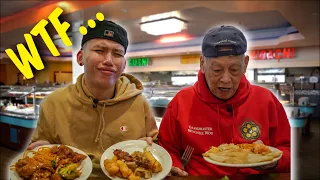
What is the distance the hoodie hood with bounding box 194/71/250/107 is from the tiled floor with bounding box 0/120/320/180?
2.88 metres

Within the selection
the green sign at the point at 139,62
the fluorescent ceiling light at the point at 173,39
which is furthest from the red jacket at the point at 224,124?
the green sign at the point at 139,62

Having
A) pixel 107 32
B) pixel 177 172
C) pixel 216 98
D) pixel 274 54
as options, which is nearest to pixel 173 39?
pixel 274 54

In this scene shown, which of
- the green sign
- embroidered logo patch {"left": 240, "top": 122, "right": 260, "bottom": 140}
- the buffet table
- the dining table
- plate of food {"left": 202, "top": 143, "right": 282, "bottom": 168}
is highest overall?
the green sign

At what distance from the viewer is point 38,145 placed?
1.25m

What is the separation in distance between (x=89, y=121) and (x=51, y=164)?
1.17ft

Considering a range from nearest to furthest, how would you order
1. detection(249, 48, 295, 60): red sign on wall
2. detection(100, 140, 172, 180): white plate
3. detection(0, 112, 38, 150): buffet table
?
detection(100, 140, 172, 180): white plate < detection(0, 112, 38, 150): buffet table < detection(249, 48, 295, 60): red sign on wall

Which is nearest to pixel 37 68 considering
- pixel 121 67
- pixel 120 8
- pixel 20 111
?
pixel 121 67

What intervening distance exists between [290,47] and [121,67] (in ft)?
30.5

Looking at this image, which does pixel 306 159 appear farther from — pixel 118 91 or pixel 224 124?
pixel 118 91

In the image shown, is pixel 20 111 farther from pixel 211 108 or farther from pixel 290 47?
pixel 290 47

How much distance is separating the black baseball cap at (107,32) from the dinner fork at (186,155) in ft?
2.04

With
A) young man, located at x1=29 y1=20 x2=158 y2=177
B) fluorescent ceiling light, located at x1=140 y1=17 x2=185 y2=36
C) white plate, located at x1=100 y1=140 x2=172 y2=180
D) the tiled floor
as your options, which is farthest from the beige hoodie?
fluorescent ceiling light, located at x1=140 y1=17 x2=185 y2=36

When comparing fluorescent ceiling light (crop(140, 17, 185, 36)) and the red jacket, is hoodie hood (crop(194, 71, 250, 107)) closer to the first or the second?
the red jacket

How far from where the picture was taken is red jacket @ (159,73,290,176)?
1.30 metres
